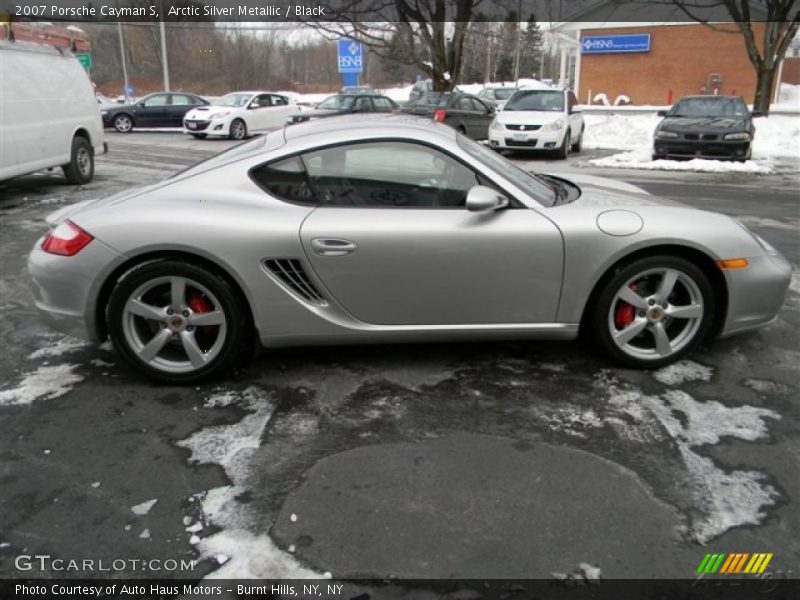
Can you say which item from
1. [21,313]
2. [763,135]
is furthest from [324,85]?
[21,313]

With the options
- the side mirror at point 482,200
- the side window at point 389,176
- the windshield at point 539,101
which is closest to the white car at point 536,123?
the windshield at point 539,101

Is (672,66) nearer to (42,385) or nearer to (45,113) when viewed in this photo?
(45,113)

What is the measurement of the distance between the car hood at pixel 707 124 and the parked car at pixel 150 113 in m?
16.4

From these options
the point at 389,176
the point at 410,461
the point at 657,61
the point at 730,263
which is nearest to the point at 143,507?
the point at 410,461

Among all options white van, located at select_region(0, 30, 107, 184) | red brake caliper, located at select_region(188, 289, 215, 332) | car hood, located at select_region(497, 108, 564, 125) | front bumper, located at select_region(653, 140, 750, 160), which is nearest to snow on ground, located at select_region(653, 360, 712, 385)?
red brake caliper, located at select_region(188, 289, 215, 332)

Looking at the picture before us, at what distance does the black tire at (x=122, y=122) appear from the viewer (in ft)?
78.9

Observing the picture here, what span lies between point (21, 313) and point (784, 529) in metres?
4.87

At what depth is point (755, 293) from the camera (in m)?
3.71

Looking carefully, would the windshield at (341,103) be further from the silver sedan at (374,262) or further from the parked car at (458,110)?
the silver sedan at (374,262)

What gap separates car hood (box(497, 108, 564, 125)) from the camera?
15.5m

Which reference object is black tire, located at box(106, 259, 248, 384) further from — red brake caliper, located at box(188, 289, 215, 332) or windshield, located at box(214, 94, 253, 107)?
windshield, located at box(214, 94, 253, 107)

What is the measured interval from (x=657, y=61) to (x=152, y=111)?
25.7 meters

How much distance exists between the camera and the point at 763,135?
19.1 metres

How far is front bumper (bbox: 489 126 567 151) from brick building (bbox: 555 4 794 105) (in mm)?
22948
